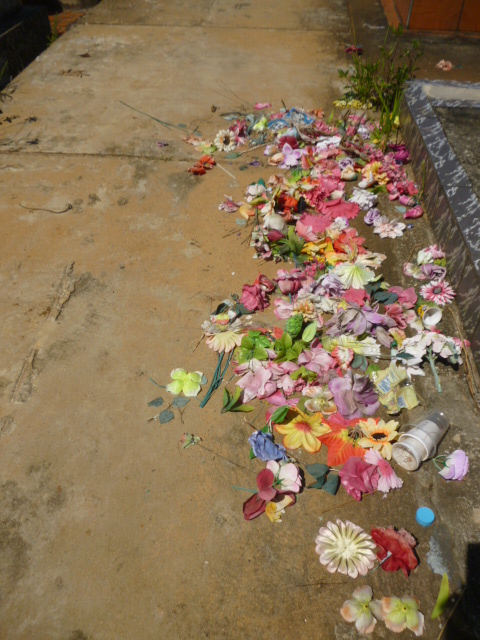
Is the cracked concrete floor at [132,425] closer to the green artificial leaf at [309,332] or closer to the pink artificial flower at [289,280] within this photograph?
the pink artificial flower at [289,280]

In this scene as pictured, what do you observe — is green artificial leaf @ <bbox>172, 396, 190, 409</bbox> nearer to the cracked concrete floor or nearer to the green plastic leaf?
the cracked concrete floor

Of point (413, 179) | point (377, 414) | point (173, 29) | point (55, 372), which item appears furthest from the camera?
point (173, 29)

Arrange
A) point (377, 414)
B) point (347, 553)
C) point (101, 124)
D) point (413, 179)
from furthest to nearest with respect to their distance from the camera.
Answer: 1. point (101, 124)
2. point (413, 179)
3. point (377, 414)
4. point (347, 553)

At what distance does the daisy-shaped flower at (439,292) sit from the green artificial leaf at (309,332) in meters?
0.57

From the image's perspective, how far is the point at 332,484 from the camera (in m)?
1.72

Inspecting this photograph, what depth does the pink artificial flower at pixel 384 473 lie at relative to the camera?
1713mm

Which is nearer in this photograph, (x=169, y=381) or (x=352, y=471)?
(x=352, y=471)

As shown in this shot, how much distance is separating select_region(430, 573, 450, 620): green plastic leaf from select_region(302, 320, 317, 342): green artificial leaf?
987mm

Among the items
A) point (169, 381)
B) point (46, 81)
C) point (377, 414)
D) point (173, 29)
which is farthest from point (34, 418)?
point (173, 29)

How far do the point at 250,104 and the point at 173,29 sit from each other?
1856 mm

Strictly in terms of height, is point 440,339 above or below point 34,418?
above

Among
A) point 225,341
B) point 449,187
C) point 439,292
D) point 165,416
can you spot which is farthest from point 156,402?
point 449,187

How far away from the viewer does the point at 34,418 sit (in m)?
1.93

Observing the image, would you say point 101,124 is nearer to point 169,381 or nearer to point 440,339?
point 169,381
